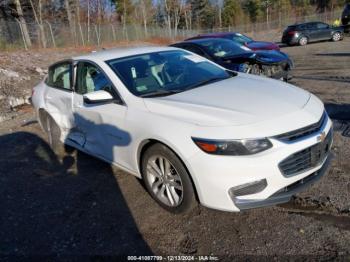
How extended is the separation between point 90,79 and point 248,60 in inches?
161

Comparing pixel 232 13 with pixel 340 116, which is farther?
pixel 232 13

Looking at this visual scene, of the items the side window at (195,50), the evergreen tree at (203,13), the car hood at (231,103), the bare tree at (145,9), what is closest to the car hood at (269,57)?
the side window at (195,50)

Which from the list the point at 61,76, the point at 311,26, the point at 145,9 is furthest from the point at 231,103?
the point at 145,9

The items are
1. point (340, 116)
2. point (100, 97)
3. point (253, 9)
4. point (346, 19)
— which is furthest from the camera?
point (253, 9)

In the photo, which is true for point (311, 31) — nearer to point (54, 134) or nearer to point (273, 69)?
point (273, 69)

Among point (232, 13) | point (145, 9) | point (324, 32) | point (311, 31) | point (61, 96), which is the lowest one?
point (324, 32)

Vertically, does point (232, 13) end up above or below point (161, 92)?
above

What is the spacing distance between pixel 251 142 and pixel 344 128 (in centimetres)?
313

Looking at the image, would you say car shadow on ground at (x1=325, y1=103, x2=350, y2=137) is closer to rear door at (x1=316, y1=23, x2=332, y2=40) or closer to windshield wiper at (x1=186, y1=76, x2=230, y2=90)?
windshield wiper at (x1=186, y1=76, x2=230, y2=90)

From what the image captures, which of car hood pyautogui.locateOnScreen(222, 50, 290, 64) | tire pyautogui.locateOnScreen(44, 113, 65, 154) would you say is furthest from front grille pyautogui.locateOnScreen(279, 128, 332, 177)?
car hood pyautogui.locateOnScreen(222, 50, 290, 64)

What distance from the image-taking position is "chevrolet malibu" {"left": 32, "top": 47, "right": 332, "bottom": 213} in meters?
2.95

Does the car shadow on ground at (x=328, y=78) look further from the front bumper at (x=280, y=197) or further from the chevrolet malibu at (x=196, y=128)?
the front bumper at (x=280, y=197)

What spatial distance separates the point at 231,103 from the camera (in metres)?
3.38

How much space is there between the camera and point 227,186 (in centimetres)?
294
